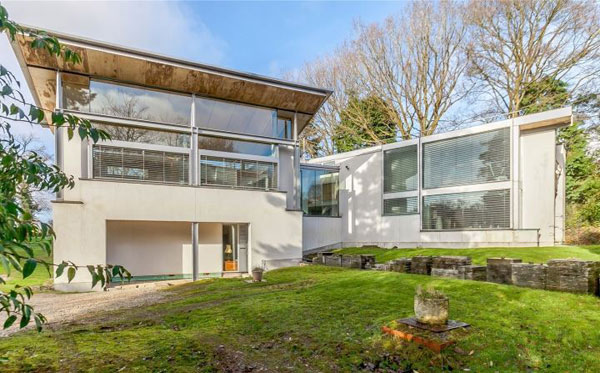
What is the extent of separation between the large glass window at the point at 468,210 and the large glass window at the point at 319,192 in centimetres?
576

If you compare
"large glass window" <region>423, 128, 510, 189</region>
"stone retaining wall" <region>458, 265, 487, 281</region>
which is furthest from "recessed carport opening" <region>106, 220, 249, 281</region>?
"large glass window" <region>423, 128, 510, 189</region>

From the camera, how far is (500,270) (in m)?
8.36

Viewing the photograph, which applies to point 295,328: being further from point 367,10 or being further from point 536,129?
point 367,10

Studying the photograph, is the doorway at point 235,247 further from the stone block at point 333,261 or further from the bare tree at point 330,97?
the bare tree at point 330,97

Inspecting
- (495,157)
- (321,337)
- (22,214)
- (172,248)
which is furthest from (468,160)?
(22,214)

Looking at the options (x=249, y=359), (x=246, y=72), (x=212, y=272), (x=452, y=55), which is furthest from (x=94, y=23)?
(x=452, y=55)

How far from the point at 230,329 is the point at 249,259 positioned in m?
9.19

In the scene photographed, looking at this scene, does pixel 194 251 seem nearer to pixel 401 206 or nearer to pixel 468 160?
pixel 401 206

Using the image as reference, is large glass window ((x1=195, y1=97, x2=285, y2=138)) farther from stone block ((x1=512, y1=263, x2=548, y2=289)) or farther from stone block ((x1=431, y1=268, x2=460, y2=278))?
stone block ((x1=512, y1=263, x2=548, y2=289))

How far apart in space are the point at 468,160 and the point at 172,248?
49.6ft

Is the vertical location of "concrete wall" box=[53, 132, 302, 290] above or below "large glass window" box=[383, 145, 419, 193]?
below

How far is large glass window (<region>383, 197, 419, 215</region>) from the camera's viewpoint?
1853 centimetres

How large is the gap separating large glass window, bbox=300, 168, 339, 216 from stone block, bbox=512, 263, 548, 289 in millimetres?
13067

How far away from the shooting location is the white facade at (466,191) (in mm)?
14930
